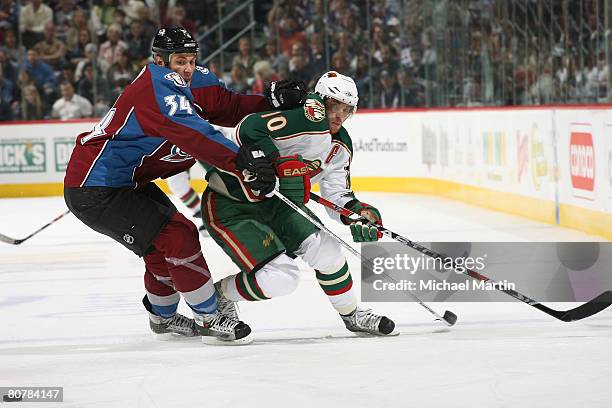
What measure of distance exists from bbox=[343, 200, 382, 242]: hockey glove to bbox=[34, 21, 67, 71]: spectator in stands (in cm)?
894

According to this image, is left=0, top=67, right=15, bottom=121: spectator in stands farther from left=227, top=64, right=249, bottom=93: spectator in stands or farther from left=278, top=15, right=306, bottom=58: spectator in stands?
left=278, top=15, right=306, bottom=58: spectator in stands

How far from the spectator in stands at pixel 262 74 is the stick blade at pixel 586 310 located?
845 cm

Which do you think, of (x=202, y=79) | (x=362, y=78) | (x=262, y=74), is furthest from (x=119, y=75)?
(x=202, y=79)

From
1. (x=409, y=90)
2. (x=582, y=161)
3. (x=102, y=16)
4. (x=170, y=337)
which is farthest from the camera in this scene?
(x=102, y=16)

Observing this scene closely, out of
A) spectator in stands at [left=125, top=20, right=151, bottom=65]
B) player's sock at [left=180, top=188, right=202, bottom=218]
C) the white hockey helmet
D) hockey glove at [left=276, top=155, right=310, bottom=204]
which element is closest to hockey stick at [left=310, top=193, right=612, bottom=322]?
hockey glove at [left=276, top=155, right=310, bottom=204]

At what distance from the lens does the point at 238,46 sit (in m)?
12.6

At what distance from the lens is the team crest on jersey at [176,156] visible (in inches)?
155

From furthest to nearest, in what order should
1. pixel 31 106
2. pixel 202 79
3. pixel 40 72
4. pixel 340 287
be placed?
pixel 40 72, pixel 31 106, pixel 202 79, pixel 340 287

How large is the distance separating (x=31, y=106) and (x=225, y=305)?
859 centimetres

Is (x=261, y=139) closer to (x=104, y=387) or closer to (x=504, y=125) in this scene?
(x=104, y=387)

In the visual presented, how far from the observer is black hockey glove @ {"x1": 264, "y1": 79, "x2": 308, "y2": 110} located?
160 inches

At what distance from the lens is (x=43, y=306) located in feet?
16.5

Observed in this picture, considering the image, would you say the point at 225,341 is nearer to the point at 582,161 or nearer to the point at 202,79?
the point at 202,79

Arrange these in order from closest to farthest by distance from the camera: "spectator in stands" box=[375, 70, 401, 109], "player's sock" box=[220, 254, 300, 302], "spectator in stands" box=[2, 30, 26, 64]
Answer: "player's sock" box=[220, 254, 300, 302]
"spectator in stands" box=[375, 70, 401, 109]
"spectator in stands" box=[2, 30, 26, 64]
